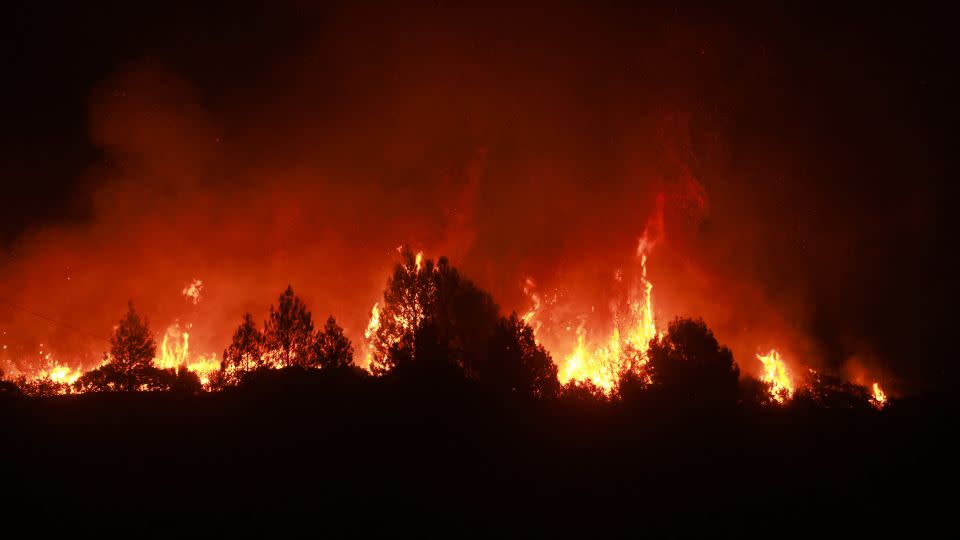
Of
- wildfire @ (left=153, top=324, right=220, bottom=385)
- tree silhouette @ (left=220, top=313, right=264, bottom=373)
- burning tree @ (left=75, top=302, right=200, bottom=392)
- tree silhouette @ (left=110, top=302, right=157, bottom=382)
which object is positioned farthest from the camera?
wildfire @ (left=153, top=324, right=220, bottom=385)

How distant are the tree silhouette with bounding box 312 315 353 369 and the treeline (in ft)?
0.22

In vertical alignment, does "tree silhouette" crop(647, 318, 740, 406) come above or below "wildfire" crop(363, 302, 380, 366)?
below

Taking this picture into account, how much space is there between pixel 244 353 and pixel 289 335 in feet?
9.89

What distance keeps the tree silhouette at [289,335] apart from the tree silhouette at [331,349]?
0.65m

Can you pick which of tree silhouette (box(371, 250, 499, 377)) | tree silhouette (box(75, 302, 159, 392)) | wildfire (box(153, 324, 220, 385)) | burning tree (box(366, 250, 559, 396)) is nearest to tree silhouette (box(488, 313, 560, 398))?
burning tree (box(366, 250, 559, 396))

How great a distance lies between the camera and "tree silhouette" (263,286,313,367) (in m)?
34.6

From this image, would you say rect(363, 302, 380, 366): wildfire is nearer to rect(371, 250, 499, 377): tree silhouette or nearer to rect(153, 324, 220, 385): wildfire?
rect(371, 250, 499, 377): tree silhouette

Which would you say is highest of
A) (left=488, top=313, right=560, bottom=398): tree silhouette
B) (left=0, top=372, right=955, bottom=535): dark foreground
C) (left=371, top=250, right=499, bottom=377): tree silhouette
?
(left=371, top=250, right=499, bottom=377): tree silhouette

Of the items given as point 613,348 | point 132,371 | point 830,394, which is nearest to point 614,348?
point 613,348

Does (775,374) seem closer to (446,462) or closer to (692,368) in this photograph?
(692,368)

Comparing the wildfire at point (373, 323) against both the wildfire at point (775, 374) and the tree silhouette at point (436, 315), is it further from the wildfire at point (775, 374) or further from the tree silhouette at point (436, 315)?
the wildfire at point (775, 374)

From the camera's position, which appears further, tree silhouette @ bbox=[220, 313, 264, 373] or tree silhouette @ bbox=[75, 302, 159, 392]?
tree silhouette @ bbox=[75, 302, 159, 392]

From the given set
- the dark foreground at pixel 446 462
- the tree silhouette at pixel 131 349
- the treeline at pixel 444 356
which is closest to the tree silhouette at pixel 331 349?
the treeline at pixel 444 356

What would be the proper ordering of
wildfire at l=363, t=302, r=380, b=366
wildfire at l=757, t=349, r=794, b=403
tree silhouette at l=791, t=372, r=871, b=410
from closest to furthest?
wildfire at l=363, t=302, r=380, b=366, tree silhouette at l=791, t=372, r=871, b=410, wildfire at l=757, t=349, r=794, b=403
